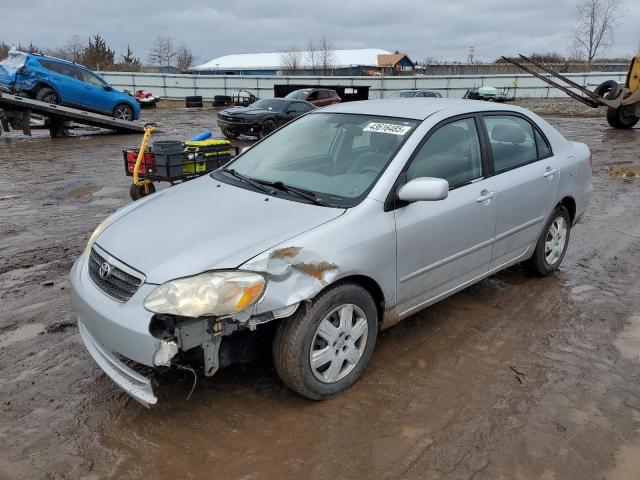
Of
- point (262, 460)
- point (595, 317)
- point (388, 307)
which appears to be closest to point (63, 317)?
point (262, 460)

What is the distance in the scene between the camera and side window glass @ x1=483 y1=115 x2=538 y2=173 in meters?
3.94

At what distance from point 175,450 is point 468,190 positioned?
2452mm

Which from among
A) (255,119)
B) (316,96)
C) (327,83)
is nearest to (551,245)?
(255,119)

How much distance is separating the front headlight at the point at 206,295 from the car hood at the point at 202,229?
0.18ft

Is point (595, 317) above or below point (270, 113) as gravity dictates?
below

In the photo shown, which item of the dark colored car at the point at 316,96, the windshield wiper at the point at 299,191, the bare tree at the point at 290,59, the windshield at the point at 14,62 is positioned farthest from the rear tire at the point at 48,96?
the bare tree at the point at 290,59

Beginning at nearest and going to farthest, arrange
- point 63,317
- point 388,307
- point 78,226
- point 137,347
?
point 137,347 < point 388,307 < point 63,317 < point 78,226

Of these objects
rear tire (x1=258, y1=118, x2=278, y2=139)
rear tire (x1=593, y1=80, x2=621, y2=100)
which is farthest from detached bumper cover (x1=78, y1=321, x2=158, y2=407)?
rear tire (x1=593, y1=80, x2=621, y2=100)

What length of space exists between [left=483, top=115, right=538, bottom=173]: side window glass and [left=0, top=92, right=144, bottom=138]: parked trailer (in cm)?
1354

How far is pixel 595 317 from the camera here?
13.0 feet

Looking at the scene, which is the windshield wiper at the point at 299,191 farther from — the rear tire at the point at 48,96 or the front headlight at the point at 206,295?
the rear tire at the point at 48,96

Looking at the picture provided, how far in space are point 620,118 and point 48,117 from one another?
1900cm

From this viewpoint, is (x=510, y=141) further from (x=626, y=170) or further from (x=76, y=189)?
(x=626, y=170)

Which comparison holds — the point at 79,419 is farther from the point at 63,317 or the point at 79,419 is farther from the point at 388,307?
the point at 388,307
